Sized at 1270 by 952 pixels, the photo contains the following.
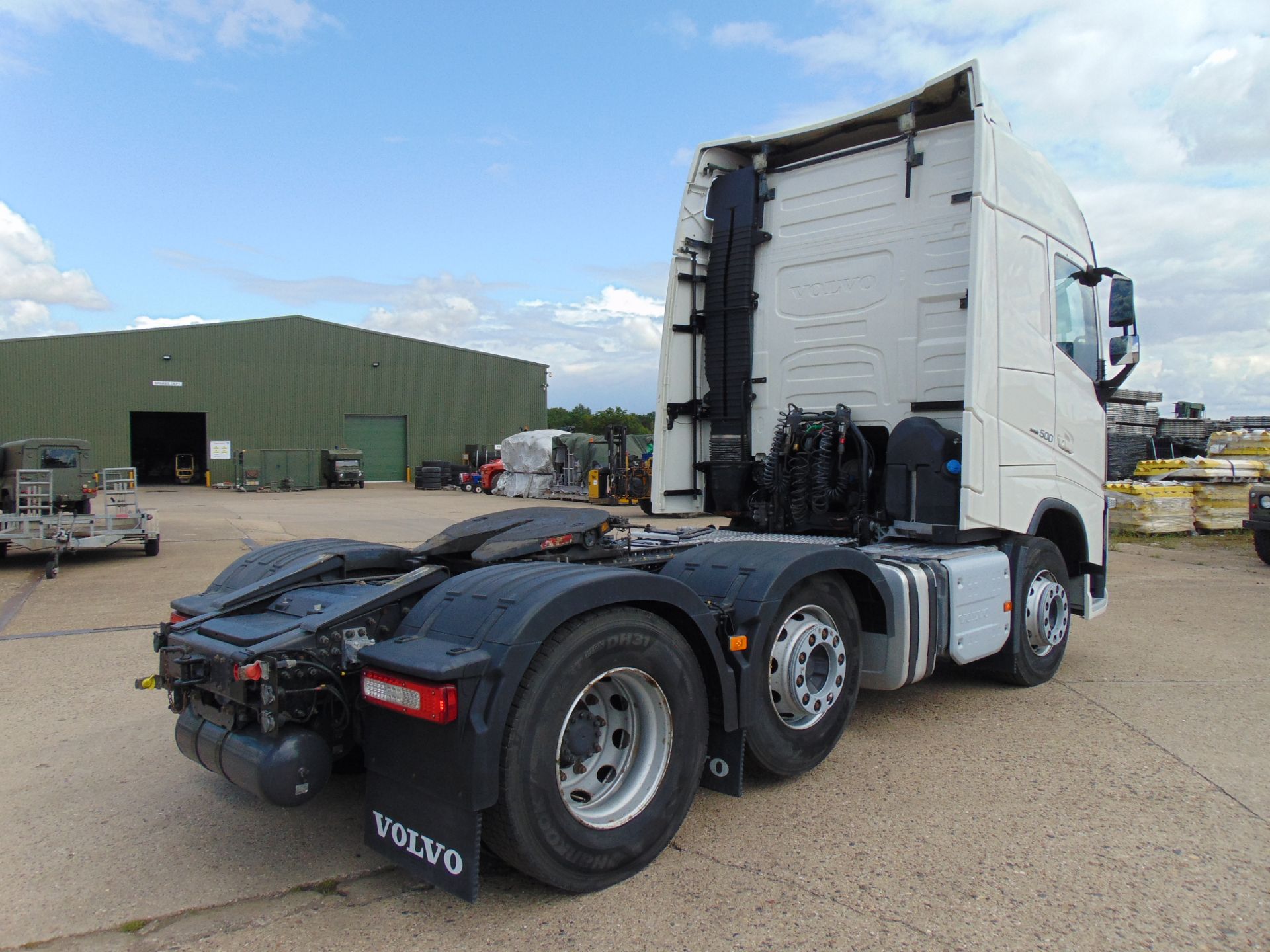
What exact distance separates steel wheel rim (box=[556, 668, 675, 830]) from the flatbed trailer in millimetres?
10168

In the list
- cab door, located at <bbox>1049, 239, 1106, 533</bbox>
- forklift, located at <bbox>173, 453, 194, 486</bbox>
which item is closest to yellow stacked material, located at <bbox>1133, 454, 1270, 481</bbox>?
cab door, located at <bbox>1049, 239, 1106, 533</bbox>

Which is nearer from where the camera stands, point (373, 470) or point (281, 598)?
point (281, 598)

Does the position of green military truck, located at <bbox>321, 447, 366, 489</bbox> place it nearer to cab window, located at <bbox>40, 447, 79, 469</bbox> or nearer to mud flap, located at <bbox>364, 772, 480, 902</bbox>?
cab window, located at <bbox>40, 447, 79, 469</bbox>

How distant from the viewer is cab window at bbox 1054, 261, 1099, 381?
599 centimetres

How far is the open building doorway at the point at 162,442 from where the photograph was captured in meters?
43.4

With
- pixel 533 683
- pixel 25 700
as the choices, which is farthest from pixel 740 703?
pixel 25 700

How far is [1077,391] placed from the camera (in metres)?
6.12

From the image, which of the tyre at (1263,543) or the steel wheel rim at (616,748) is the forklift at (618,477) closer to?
the tyre at (1263,543)

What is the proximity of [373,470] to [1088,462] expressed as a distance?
3945cm

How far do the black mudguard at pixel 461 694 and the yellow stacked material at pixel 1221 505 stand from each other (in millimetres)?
16213

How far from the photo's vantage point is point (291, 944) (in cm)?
278

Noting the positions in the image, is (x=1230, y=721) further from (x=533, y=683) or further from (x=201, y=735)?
(x=201, y=735)

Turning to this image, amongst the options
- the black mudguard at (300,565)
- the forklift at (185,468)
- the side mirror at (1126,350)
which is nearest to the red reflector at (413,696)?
the black mudguard at (300,565)

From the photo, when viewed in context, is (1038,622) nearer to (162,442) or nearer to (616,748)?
(616,748)
